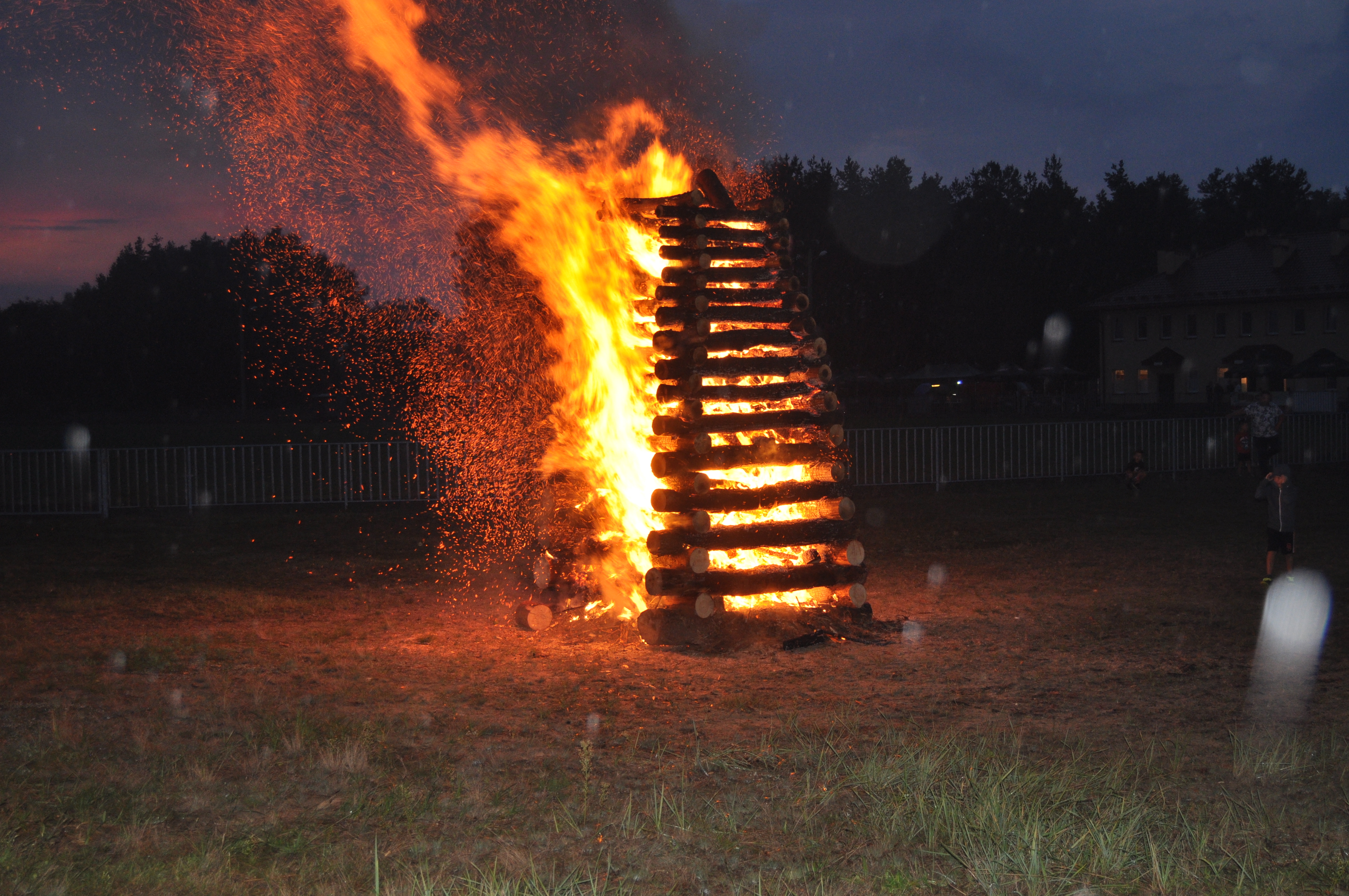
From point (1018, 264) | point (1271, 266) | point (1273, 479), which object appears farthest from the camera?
point (1018, 264)

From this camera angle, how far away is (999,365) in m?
73.3

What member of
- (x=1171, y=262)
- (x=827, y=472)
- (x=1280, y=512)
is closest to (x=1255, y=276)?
(x=1171, y=262)

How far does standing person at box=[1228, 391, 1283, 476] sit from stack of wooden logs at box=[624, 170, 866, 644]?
13.0 meters

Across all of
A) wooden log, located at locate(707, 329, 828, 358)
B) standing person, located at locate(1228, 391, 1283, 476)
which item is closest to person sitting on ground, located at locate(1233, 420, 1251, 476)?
standing person, located at locate(1228, 391, 1283, 476)

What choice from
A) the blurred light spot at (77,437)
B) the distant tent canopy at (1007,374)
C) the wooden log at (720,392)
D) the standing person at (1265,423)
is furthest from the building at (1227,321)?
the blurred light spot at (77,437)

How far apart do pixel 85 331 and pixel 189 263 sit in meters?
9.09

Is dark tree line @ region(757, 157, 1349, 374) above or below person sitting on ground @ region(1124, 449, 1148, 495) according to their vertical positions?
above

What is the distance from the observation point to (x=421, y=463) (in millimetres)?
21562

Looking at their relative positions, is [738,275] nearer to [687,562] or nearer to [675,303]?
[675,303]

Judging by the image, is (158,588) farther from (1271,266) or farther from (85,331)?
(85,331)

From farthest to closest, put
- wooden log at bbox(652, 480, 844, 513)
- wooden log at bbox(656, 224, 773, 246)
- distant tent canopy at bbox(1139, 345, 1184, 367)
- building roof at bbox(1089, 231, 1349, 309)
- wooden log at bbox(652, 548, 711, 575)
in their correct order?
distant tent canopy at bbox(1139, 345, 1184, 367) → building roof at bbox(1089, 231, 1349, 309) → wooden log at bbox(656, 224, 773, 246) → wooden log at bbox(652, 480, 844, 513) → wooden log at bbox(652, 548, 711, 575)

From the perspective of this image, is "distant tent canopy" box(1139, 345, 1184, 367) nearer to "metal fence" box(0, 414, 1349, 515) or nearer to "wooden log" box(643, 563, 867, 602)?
"metal fence" box(0, 414, 1349, 515)

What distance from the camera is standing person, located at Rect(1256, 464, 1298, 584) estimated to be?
36.4 feet

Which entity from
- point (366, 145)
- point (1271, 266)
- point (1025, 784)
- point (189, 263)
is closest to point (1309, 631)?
point (1025, 784)
